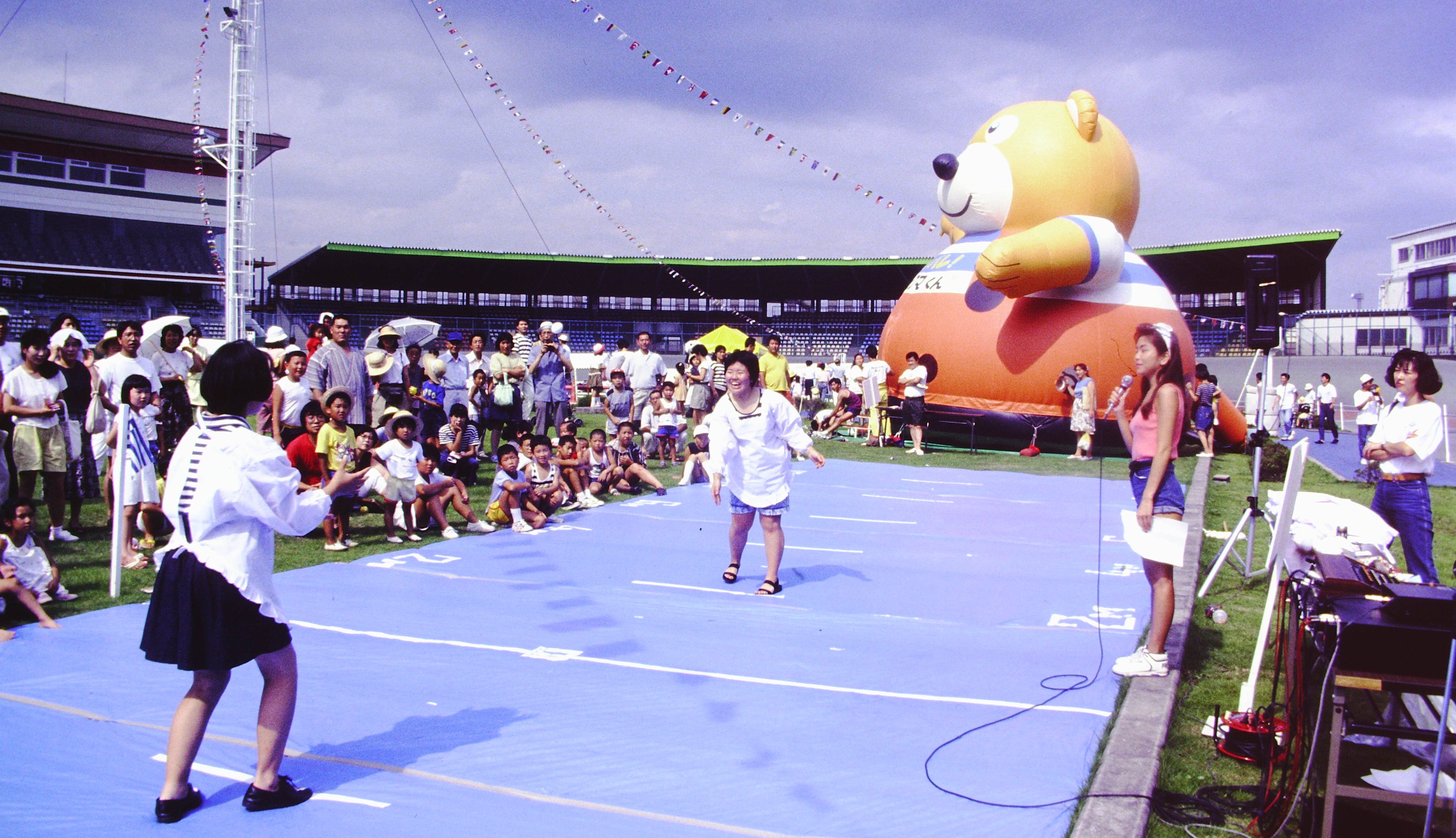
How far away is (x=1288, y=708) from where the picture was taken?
372 centimetres

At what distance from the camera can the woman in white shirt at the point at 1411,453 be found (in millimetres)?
5715

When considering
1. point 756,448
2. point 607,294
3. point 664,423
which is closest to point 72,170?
point 607,294

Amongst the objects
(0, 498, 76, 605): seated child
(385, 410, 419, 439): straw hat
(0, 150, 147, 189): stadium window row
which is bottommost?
(0, 498, 76, 605): seated child

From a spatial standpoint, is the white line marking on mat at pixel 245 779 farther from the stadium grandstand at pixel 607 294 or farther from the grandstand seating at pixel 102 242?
the grandstand seating at pixel 102 242

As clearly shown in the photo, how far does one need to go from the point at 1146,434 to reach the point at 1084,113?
10.4m

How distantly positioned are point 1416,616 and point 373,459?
732 centimetres

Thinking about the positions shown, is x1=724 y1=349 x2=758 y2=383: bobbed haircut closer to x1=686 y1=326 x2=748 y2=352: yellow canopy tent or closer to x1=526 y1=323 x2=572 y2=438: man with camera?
x1=526 y1=323 x2=572 y2=438: man with camera

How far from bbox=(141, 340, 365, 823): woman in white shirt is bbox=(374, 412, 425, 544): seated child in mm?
5059

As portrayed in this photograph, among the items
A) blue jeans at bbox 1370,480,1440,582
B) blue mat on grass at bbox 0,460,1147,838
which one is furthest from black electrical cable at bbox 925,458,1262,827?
blue jeans at bbox 1370,480,1440,582

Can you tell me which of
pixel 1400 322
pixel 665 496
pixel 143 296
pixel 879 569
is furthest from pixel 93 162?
pixel 1400 322

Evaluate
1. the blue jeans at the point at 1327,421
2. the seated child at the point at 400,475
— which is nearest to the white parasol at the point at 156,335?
the seated child at the point at 400,475

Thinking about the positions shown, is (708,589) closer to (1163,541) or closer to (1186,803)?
(1163,541)

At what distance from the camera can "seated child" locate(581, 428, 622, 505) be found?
10.8m

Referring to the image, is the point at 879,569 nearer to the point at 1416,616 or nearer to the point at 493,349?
the point at 1416,616
